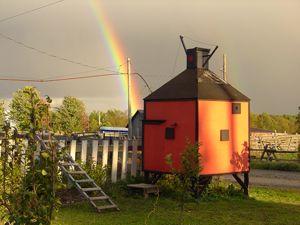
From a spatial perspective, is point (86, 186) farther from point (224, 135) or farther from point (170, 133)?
point (224, 135)

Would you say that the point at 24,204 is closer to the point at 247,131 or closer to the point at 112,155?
the point at 112,155

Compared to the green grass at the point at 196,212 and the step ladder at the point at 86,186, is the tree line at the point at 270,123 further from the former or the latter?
the step ladder at the point at 86,186

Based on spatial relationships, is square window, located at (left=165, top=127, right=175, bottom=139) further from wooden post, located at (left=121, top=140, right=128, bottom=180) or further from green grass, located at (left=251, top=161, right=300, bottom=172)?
green grass, located at (left=251, top=161, right=300, bottom=172)

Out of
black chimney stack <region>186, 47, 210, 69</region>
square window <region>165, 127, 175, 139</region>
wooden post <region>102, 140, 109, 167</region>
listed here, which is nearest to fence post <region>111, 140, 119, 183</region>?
wooden post <region>102, 140, 109, 167</region>

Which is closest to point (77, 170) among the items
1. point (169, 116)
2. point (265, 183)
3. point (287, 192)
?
point (169, 116)

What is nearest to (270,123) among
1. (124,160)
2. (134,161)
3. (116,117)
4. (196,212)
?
(116,117)

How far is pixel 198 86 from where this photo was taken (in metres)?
13.7

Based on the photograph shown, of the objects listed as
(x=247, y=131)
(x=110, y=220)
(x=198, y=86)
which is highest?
(x=198, y=86)

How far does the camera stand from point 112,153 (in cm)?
1463

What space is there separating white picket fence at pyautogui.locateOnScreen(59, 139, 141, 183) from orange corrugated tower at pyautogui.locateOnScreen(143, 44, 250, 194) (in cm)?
73

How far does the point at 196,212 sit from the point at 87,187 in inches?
125

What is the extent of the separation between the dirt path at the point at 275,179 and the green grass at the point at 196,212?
14.6ft

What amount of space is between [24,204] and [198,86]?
9453 millimetres

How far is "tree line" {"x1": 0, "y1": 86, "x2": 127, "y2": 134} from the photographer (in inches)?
198
